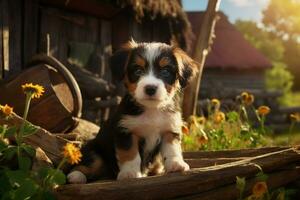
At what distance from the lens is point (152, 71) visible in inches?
159

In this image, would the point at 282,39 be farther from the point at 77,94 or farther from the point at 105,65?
the point at 77,94

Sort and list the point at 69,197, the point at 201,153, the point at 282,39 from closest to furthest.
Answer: the point at 69,197 → the point at 201,153 → the point at 282,39

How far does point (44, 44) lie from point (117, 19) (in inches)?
172

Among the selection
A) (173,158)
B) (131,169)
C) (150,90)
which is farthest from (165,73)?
(131,169)

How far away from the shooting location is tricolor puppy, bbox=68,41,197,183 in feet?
13.1

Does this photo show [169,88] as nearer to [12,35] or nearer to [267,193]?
[267,193]

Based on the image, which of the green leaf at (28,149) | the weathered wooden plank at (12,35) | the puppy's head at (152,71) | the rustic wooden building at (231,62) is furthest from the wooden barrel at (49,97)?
the rustic wooden building at (231,62)

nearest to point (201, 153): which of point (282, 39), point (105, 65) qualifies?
point (105, 65)

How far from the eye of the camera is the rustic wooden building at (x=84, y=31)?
804 cm

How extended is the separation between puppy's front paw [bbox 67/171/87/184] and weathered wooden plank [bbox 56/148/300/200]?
0.38 meters

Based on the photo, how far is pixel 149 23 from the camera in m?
12.2

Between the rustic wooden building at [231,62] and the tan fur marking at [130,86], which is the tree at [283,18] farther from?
the tan fur marking at [130,86]

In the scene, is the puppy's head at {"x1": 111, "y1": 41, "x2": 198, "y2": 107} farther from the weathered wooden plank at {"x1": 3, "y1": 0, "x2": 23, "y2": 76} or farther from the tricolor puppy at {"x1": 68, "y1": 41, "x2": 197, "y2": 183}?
the weathered wooden plank at {"x1": 3, "y1": 0, "x2": 23, "y2": 76}

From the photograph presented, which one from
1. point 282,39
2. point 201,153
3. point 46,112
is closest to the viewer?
point 201,153
